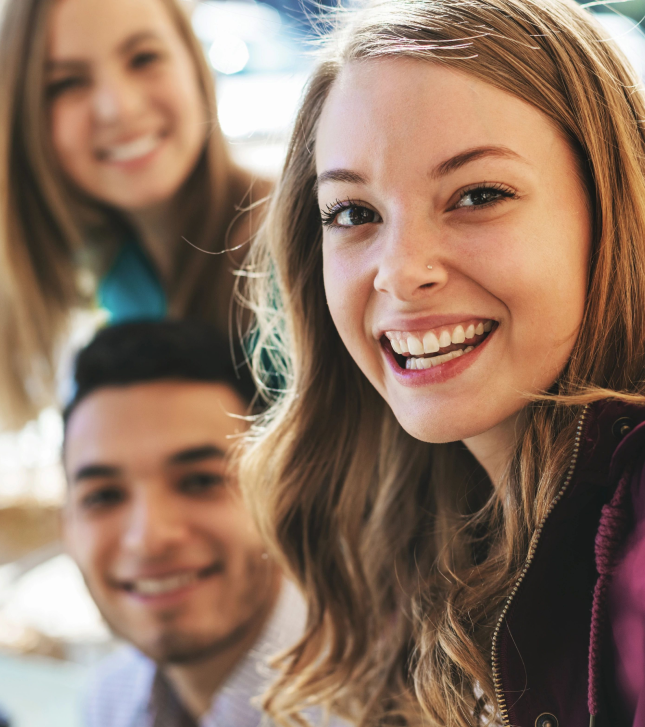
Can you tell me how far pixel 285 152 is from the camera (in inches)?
40.8

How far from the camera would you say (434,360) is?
0.82 m

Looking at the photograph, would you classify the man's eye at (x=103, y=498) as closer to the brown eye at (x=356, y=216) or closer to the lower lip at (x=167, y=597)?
the lower lip at (x=167, y=597)

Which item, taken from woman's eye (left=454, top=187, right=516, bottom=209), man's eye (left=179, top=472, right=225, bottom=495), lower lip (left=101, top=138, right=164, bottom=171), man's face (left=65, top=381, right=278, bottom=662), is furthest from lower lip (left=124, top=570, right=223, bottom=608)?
lower lip (left=101, top=138, right=164, bottom=171)

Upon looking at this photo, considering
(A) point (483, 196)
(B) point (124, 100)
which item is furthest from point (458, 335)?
(B) point (124, 100)

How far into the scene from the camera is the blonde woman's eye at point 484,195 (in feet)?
2.56

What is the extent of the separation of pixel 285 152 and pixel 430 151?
31 centimetres

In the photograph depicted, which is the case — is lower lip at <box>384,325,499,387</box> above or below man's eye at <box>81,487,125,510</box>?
above

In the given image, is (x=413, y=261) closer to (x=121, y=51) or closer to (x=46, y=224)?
(x=121, y=51)

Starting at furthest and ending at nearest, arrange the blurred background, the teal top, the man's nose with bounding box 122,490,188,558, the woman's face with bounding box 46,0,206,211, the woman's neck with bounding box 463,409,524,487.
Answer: the teal top
the blurred background
the woman's face with bounding box 46,0,206,211
the man's nose with bounding box 122,490,188,558
the woman's neck with bounding box 463,409,524,487

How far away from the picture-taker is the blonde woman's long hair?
2.67 ft

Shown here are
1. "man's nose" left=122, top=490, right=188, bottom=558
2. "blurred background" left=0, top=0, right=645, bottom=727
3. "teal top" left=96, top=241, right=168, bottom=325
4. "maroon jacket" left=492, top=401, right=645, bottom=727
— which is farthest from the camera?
"teal top" left=96, top=241, right=168, bottom=325

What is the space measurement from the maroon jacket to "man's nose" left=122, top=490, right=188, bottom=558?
598 millimetres

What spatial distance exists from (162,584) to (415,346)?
0.67 m

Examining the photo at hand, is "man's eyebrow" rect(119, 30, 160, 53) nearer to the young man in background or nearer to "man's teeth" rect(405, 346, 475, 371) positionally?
the young man in background
